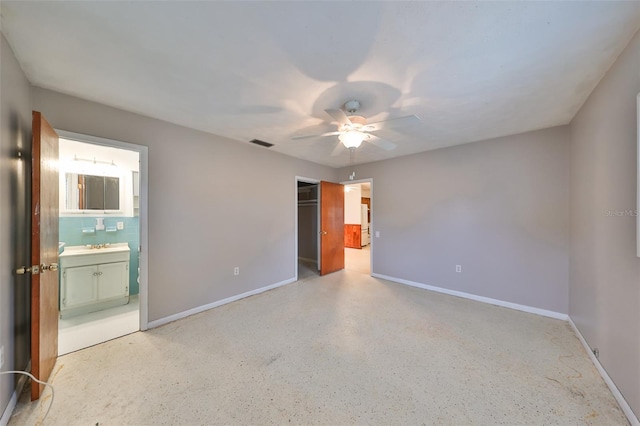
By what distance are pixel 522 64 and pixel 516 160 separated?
192 cm

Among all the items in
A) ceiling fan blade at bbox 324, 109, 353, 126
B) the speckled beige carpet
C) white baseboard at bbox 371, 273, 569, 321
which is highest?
ceiling fan blade at bbox 324, 109, 353, 126

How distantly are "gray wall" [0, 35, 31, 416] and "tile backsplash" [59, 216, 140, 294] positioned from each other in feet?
5.26

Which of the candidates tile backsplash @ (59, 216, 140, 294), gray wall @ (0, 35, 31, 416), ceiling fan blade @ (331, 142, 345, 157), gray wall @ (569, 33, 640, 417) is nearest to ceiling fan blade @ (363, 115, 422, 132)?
ceiling fan blade @ (331, 142, 345, 157)

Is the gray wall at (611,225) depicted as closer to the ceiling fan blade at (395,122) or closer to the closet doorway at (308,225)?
the ceiling fan blade at (395,122)

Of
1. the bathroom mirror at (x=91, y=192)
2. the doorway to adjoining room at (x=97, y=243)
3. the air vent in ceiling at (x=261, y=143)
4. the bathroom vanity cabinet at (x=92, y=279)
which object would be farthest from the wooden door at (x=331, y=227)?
the bathroom mirror at (x=91, y=192)

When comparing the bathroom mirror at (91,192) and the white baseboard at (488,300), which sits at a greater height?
the bathroom mirror at (91,192)

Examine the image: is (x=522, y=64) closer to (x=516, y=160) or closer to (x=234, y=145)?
(x=516, y=160)

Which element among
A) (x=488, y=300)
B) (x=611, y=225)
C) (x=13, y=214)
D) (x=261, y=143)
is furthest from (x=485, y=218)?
(x=13, y=214)

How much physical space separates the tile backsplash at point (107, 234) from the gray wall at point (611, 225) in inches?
197

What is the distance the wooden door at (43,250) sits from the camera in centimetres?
154

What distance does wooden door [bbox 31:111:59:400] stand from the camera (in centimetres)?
154

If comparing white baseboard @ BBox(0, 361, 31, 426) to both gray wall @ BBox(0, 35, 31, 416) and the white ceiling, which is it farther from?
the white ceiling

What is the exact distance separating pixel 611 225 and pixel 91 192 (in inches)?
230

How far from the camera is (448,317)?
9.34ft
